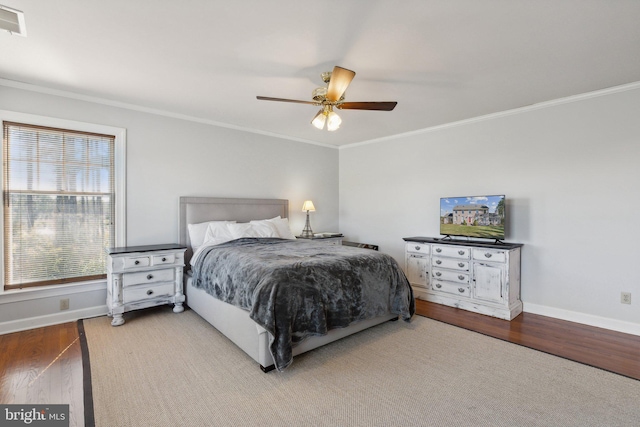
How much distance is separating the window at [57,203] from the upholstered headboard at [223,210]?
2.49 ft

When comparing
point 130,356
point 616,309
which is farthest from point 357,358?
point 616,309

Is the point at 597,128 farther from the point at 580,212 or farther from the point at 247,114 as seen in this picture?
the point at 247,114

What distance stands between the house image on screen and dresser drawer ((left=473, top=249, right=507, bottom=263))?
1.30 ft

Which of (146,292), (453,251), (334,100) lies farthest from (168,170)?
(453,251)

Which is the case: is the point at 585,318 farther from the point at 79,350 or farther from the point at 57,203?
the point at 57,203

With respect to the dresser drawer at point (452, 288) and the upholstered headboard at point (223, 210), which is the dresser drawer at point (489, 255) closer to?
the dresser drawer at point (452, 288)

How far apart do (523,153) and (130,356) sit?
489cm

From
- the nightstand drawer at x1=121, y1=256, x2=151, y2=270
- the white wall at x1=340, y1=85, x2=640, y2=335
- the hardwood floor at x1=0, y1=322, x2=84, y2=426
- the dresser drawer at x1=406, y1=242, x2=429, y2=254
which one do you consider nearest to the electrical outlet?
the white wall at x1=340, y1=85, x2=640, y2=335

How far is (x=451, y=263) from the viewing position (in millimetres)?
4129

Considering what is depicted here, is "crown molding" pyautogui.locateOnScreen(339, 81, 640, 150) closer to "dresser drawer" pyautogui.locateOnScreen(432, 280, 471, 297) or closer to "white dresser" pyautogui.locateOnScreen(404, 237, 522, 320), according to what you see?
"white dresser" pyautogui.locateOnScreen(404, 237, 522, 320)

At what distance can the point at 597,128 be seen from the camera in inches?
135

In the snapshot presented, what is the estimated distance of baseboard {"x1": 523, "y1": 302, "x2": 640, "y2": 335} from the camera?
10.6 feet

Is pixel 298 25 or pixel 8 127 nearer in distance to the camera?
pixel 298 25

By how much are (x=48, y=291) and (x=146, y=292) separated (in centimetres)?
99
